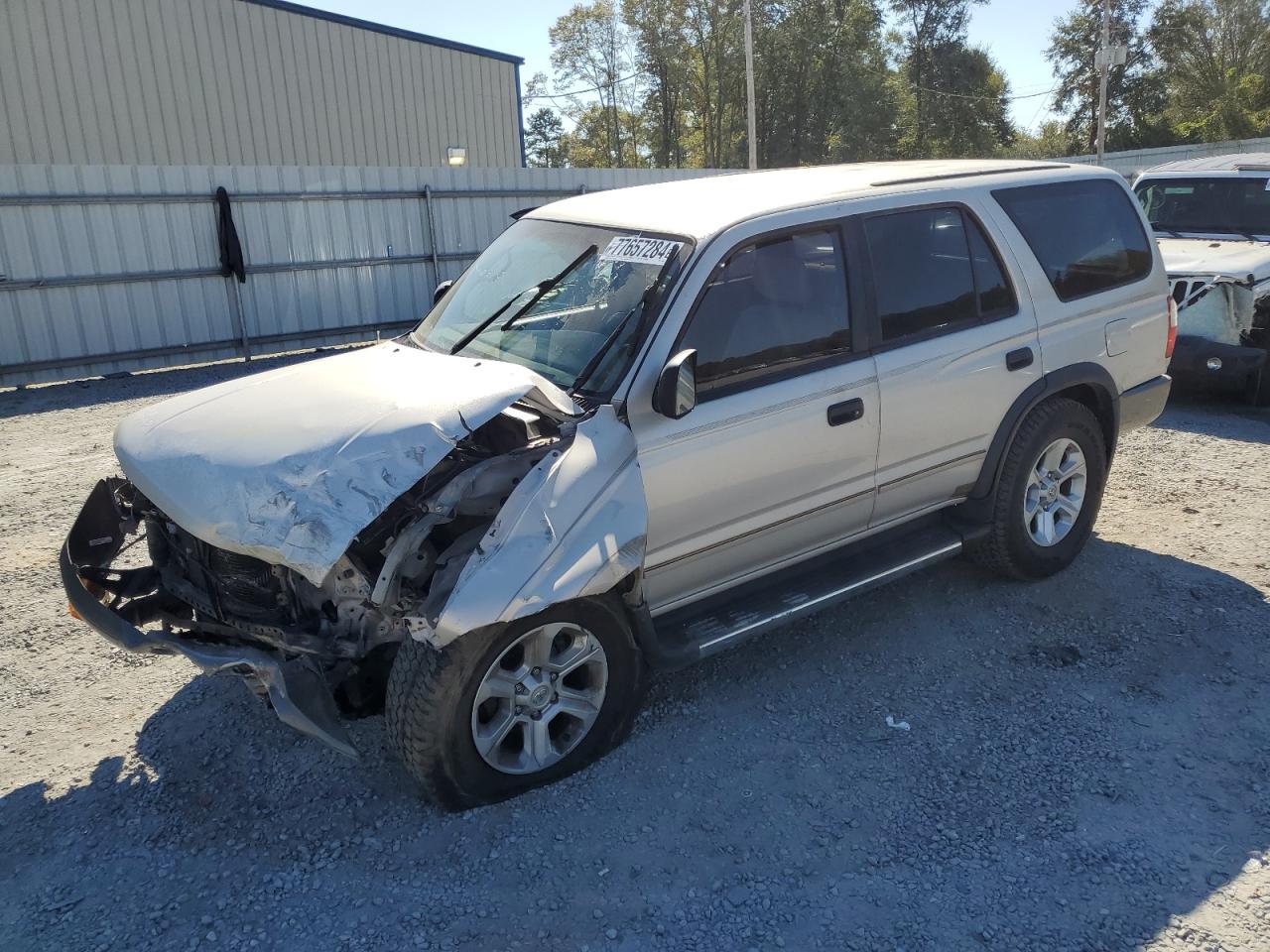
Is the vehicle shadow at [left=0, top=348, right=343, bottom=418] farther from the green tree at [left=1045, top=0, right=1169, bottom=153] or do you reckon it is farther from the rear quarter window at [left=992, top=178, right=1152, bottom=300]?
the green tree at [left=1045, top=0, right=1169, bottom=153]

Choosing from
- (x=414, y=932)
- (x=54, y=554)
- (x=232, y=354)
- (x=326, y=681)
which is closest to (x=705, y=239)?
(x=326, y=681)

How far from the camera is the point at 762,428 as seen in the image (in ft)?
12.0

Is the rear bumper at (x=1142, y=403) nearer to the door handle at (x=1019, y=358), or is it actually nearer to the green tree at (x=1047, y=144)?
the door handle at (x=1019, y=358)

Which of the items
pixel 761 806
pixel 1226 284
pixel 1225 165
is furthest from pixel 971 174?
pixel 1225 165

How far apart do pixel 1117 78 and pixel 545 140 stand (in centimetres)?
3419

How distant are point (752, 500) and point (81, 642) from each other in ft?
10.7

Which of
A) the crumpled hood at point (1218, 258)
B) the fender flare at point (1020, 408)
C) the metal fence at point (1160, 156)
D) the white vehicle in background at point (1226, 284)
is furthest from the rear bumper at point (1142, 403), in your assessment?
the metal fence at point (1160, 156)

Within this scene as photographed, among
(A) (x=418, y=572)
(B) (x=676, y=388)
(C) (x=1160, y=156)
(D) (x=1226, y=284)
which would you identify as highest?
(C) (x=1160, y=156)

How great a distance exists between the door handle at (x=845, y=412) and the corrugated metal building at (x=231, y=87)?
54.8 feet

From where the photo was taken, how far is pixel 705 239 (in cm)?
367

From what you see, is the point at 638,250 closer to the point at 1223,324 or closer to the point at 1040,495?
the point at 1040,495

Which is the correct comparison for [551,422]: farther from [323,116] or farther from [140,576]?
[323,116]

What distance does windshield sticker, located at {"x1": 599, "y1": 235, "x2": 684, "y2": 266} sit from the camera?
370 cm

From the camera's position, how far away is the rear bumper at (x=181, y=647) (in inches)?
120
